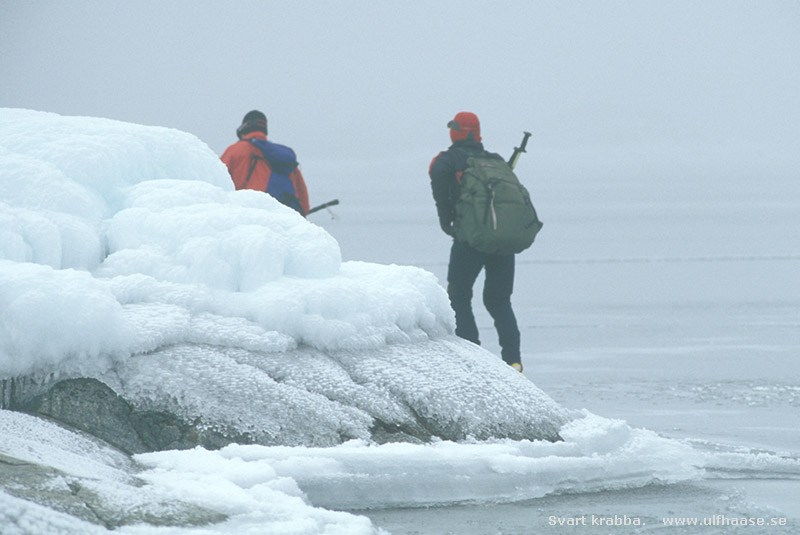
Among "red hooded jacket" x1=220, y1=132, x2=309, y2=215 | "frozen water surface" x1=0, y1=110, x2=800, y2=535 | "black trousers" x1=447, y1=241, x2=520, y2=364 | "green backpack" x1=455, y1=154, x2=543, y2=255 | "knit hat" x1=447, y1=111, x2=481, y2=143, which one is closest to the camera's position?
"frozen water surface" x1=0, y1=110, x2=800, y2=535

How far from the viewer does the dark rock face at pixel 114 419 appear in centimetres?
408

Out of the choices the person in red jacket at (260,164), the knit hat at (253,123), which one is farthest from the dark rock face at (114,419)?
the knit hat at (253,123)

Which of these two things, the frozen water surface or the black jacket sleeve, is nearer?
the frozen water surface

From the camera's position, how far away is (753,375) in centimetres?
785

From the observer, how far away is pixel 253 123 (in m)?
8.02

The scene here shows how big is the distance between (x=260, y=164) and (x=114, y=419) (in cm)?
402

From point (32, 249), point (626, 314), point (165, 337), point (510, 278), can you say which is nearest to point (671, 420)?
point (510, 278)

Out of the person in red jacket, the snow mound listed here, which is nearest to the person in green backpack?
the snow mound

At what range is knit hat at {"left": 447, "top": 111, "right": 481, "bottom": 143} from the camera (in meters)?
7.05

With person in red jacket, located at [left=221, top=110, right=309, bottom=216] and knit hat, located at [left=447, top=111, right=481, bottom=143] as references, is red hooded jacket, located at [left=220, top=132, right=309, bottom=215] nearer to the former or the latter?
person in red jacket, located at [left=221, top=110, right=309, bottom=216]

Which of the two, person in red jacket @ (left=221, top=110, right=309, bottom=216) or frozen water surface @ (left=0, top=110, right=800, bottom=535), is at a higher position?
person in red jacket @ (left=221, top=110, right=309, bottom=216)

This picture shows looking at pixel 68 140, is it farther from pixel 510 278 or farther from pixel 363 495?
pixel 510 278

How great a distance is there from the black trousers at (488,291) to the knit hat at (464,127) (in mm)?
712

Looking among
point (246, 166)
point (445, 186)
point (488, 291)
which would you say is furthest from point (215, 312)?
point (246, 166)
